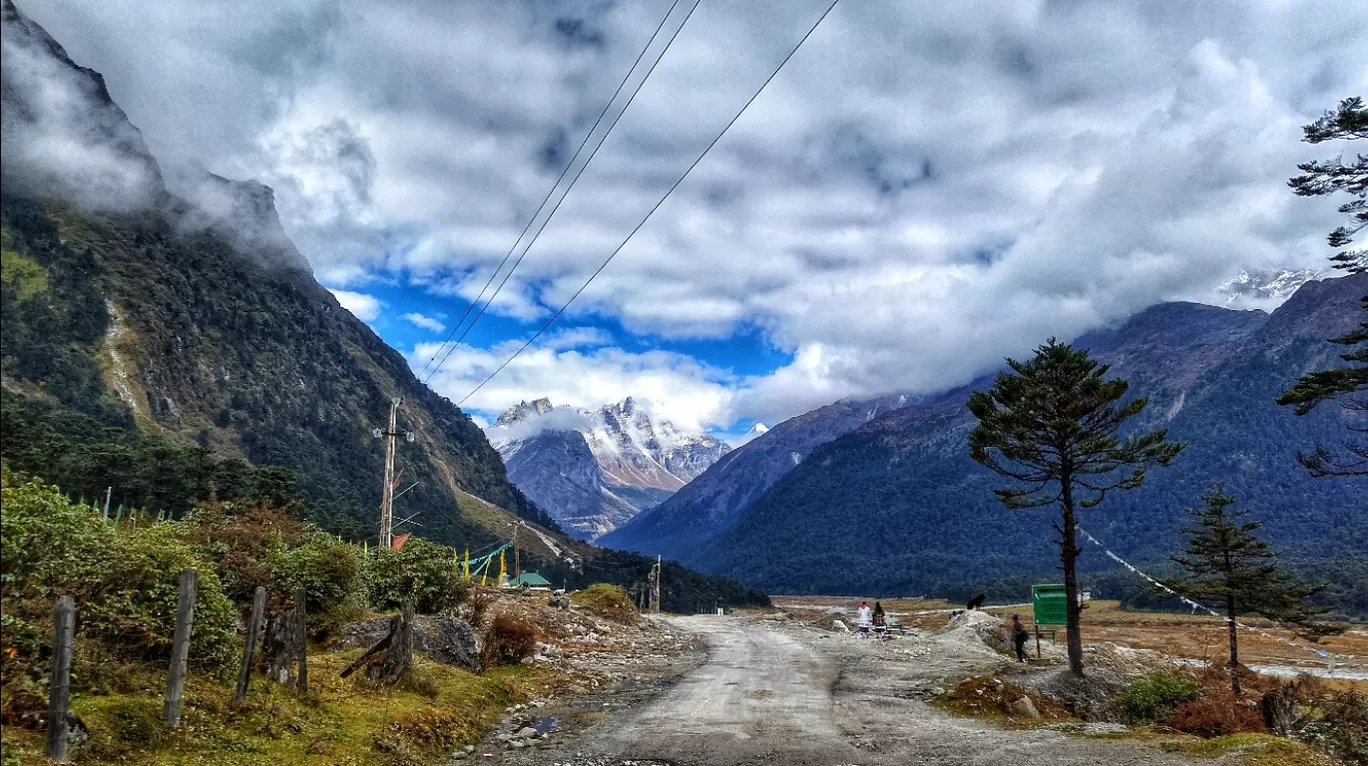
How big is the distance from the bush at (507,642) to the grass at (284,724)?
583cm

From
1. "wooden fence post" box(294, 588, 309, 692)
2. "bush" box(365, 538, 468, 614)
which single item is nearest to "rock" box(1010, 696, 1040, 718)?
"wooden fence post" box(294, 588, 309, 692)

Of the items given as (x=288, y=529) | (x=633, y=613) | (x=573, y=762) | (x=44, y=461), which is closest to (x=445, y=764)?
(x=573, y=762)

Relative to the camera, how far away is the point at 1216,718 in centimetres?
1792

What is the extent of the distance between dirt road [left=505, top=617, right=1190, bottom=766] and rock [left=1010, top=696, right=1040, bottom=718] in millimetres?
1976

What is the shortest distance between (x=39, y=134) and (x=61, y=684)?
803ft

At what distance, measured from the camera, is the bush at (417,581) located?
29.0m

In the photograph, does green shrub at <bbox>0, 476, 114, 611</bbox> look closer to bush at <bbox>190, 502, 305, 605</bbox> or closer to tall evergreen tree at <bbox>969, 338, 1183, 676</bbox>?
bush at <bbox>190, 502, 305, 605</bbox>

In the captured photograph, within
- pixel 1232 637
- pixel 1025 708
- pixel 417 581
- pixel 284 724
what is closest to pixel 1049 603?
pixel 1232 637

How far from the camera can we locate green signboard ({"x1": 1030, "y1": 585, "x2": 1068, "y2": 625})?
3035 cm

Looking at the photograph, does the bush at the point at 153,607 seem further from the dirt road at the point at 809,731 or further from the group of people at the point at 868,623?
the group of people at the point at 868,623

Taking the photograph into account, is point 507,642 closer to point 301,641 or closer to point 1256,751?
point 301,641

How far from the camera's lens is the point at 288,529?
80.4 feet

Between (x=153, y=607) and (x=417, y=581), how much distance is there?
1618cm

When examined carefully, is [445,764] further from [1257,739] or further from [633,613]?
[633,613]
